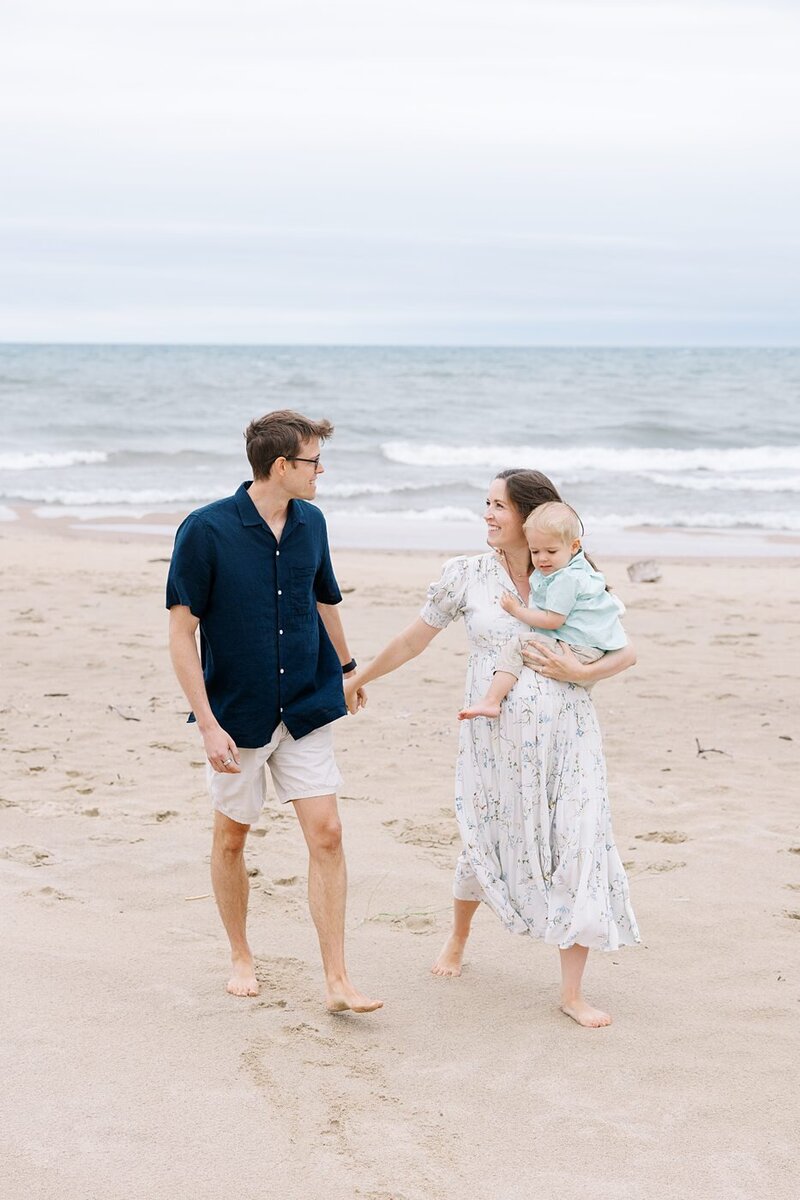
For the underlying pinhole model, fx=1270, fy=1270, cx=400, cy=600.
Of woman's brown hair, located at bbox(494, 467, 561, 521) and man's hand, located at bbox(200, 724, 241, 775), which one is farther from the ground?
woman's brown hair, located at bbox(494, 467, 561, 521)

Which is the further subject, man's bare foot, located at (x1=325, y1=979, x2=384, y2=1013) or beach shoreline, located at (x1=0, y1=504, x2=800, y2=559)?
beach shoreline, located at (x1=0, y1=504, x2=800, y2=559)

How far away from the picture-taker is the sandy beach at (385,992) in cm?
312

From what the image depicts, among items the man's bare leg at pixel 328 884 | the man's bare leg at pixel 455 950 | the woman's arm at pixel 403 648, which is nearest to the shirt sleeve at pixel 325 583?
the woman's arm at pixel 403 648

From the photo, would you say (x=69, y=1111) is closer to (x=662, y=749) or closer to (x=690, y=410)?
(x=662, y=749)

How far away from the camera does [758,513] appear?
18375 mm

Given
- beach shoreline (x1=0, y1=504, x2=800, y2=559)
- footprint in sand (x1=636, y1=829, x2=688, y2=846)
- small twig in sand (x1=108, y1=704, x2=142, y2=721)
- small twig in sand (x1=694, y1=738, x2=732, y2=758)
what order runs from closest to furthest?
footprint in sand (x1=636, y1=829, x2=688, y2=846) < small twig in sand (x1=694, y1=738, x2=732, y2=758) < small twig in sand (x1=108, y1=704, x2=142, y2=721) < beach shoreline (x1=0, y1=504, x2=800, y2=559)

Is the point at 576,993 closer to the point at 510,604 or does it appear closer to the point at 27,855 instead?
the point at 510,604

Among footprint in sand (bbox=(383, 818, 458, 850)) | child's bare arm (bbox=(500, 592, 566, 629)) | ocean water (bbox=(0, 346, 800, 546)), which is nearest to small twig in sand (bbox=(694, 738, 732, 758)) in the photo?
footprint in sand (bbox=(383, 818, 458, 850))

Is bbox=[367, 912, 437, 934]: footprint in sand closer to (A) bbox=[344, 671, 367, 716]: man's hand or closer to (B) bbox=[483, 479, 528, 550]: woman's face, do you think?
(A) bbox=[344, 671, 367, 716]: man's hand

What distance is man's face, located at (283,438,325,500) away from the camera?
3805 mm

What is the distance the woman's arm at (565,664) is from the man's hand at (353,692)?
707mm

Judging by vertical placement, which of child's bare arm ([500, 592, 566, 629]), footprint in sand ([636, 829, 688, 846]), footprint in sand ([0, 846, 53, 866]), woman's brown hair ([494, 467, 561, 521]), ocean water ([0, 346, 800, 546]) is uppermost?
ocean water ([0, 346, 800, 546])

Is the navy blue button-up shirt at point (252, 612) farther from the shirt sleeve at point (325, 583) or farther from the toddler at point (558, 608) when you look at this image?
the toddler at point (558, 608)

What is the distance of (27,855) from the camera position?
514 centimetres
